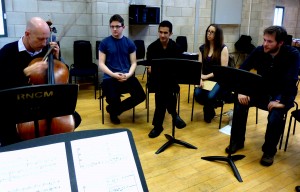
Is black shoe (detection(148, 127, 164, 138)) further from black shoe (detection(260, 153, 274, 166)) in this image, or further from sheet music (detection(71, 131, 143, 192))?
sheet music (detection(71, 131, 143, 192))

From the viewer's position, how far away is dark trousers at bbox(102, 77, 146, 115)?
3.37 m

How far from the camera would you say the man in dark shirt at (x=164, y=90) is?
3076 mm

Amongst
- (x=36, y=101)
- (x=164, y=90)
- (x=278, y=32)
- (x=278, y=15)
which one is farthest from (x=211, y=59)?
(x=278, y=15)

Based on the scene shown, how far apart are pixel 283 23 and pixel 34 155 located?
8691 mm

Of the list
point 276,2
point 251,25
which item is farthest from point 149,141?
point 276,2

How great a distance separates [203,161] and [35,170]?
2.02 m

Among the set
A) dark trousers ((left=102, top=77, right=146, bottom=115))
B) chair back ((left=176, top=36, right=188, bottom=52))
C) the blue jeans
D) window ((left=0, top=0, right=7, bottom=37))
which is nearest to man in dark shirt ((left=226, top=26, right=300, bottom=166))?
the blue jeans

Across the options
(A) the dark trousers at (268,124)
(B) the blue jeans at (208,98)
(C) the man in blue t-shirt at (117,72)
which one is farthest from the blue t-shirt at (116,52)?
(A) the dark trousers at (268,124)

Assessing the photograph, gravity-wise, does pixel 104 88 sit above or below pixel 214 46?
below

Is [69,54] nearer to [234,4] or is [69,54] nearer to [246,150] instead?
[246,150]

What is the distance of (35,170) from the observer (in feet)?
2.79

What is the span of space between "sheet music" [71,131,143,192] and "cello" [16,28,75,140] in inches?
32.6

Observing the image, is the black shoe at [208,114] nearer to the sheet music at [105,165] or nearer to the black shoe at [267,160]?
the black shoe at [267,160]

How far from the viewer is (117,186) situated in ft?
2.94
